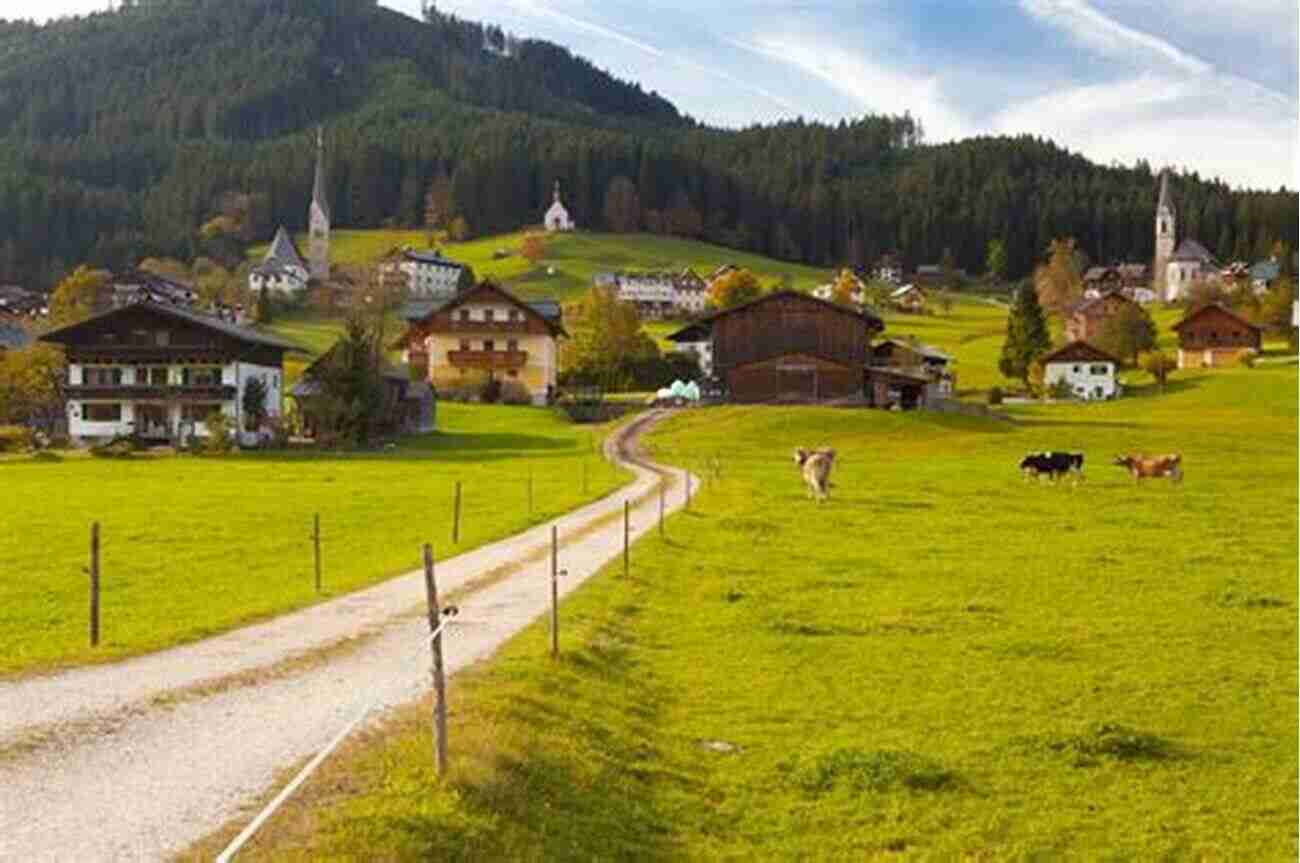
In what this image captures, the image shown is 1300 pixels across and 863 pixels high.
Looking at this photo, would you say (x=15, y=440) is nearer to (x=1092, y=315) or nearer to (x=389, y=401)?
(x=389, y=401)

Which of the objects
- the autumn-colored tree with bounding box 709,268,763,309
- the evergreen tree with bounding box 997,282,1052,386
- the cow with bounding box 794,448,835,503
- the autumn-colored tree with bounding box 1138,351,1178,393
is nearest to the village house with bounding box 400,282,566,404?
the evergreen tree with bounding box 997,282,1052,386

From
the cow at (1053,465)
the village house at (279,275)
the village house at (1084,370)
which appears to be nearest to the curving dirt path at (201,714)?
the cow at (1053,465)

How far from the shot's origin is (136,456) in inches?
3179

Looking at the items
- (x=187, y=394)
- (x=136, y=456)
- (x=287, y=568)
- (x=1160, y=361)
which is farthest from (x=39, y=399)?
(x=1160, y=361)

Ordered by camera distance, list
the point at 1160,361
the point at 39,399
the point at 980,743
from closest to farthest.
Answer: the point at 980,743 → the point at 39,399 → the point at 1160,361

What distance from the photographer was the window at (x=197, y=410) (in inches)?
3580

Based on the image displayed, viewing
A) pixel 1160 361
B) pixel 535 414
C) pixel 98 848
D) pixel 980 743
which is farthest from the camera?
pixel 1160 361

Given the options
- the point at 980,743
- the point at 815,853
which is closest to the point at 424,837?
the point at 815,853

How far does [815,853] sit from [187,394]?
83862 mm

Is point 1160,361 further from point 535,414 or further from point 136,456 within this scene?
point 136,456

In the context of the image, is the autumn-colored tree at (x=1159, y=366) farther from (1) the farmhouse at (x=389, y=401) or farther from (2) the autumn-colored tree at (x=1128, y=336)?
(1) the farmhouse at (x=389, y=401)

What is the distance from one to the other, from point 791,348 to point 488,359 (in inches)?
1043

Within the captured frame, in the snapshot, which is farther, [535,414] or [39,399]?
[535,414]

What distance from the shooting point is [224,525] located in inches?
1634
